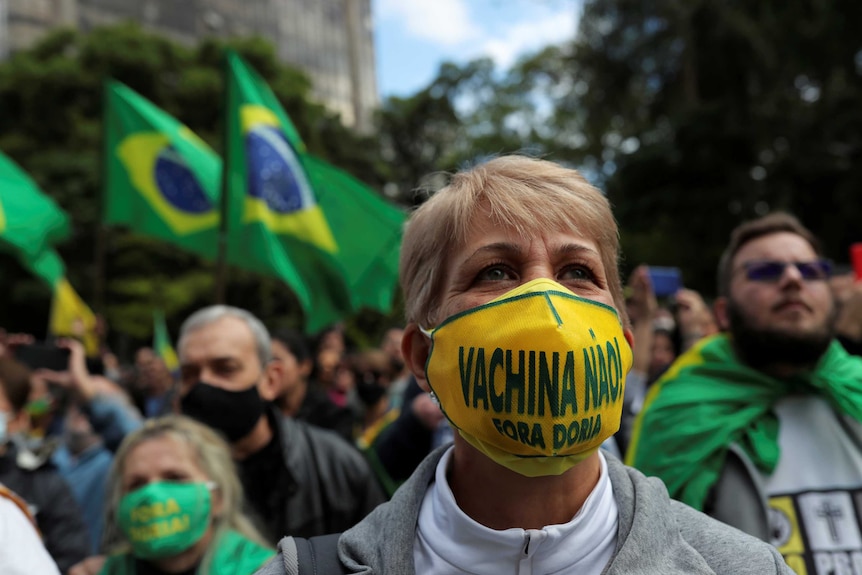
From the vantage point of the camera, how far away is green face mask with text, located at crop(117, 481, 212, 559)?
275 cm

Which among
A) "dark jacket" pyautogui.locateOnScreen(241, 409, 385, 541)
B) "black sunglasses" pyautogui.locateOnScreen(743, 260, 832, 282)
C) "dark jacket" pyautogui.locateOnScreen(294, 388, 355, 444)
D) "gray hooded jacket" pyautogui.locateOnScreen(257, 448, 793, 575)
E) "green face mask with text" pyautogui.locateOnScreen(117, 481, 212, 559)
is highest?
"black sunglasses" pyautogui.locateOnScreen(743, 260, 832, 282)

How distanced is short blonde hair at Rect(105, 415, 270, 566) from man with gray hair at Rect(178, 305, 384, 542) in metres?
0.22

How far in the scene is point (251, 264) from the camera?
19.4 ft

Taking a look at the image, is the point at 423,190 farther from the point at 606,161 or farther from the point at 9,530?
the point at 606,161

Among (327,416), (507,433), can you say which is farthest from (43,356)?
(507,433)

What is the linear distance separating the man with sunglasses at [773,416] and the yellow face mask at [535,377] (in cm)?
129

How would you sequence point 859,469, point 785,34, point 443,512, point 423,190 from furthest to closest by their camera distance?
1. point 785,34
2. point 859,469
3. point 423,190
4. point 443,512

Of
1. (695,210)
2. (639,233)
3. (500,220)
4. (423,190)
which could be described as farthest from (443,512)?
(639,233)

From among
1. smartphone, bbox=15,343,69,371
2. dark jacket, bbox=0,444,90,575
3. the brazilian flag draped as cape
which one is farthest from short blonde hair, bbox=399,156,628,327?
smartphone, bbox=15,343,69,371

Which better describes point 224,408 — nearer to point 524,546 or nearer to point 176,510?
point 176,510

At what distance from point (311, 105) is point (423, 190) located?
24.4 m

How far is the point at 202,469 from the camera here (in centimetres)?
292

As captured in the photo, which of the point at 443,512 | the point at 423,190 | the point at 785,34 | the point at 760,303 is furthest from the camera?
the point at 785,34

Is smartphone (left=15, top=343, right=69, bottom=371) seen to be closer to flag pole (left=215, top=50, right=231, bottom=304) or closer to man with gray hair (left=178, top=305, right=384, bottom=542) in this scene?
flag pole (left=215, top=50, right=231, bottom=304)
